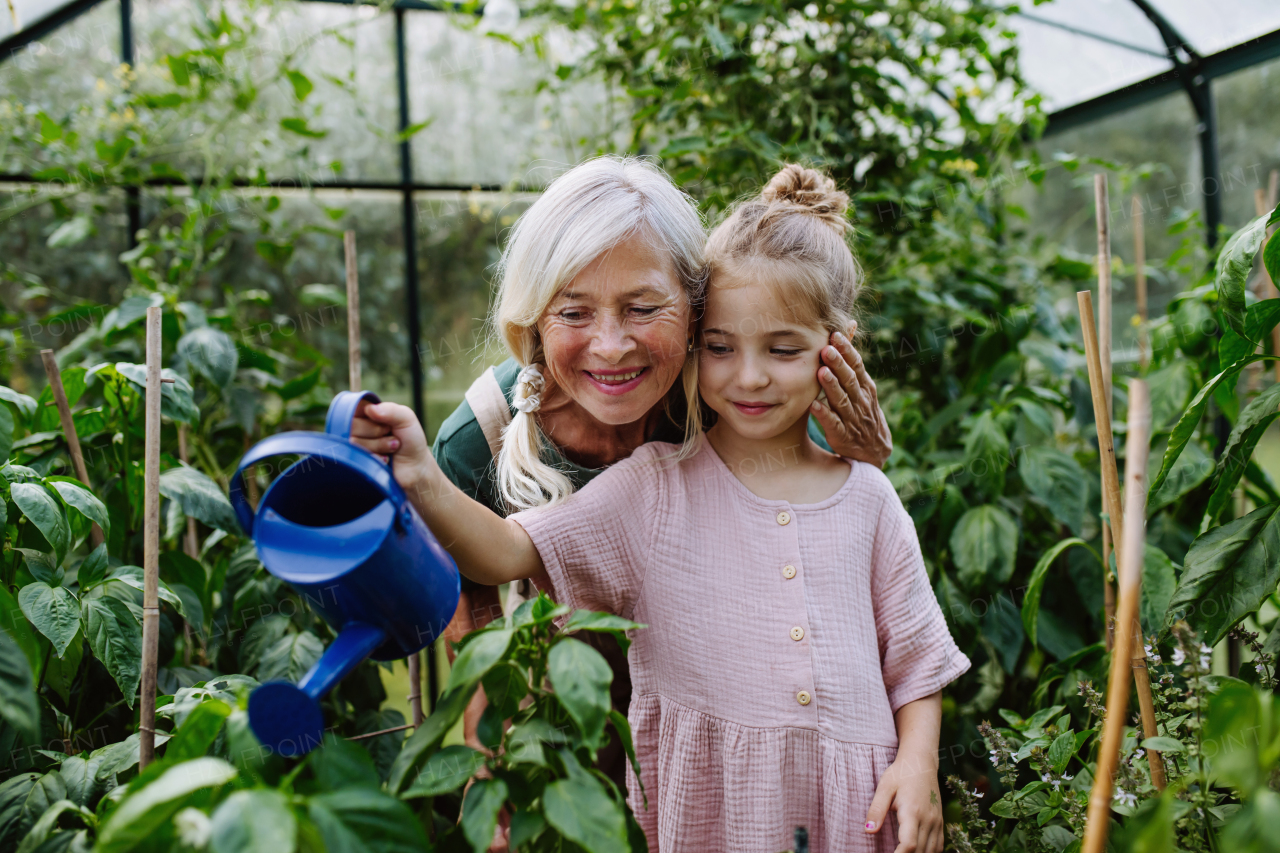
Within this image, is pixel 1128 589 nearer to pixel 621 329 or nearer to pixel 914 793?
pixel 914 793

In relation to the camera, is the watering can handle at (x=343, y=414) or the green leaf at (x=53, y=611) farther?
the green leaf at (x=53, y=611)

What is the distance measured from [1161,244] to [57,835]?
282 centimetres

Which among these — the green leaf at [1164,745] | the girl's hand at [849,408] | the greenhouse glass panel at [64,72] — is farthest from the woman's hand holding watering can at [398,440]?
the greenhouse glass panel at [64,72]

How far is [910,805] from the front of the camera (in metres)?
0.86

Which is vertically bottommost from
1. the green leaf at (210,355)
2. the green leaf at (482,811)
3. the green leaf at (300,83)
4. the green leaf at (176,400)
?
the green leaf at (482,811)

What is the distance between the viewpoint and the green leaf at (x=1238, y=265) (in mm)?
859

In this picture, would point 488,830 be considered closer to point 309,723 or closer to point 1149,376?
point 309,723

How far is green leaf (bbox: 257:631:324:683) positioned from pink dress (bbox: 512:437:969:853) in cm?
53

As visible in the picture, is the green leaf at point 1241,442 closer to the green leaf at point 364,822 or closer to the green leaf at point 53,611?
the green leaf at point 364,822

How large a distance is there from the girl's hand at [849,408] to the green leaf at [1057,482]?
45 cm

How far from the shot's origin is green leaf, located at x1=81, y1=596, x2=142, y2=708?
868mm

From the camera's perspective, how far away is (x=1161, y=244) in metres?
2.40

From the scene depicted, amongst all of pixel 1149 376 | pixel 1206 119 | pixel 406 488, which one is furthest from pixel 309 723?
pixel 1206 119

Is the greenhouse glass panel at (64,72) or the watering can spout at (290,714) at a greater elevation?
the greenhouse glass panel at (64,72)
